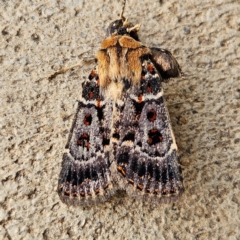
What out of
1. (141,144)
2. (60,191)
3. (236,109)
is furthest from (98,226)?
(236,109)

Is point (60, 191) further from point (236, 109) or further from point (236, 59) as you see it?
point (236, 59)

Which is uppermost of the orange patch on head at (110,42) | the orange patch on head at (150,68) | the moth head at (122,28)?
the moth head at (122,28)

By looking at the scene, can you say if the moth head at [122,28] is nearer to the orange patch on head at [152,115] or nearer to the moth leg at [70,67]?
the moth leg at [70,67]

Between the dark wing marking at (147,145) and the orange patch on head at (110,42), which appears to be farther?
the orange patch on head at (110,42)

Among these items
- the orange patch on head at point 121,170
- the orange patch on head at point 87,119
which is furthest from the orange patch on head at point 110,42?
the orange patch on head at point 121,170

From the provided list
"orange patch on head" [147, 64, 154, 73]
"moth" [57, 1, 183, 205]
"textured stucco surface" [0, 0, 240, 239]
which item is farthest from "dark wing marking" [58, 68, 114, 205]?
"orange patch on head" [147, 64, 154, 73]

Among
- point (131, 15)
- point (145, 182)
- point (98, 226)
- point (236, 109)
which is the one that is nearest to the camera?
point (145, 182)

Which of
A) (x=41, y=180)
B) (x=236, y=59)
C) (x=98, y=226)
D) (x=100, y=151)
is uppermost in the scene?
(x=236, y=59)

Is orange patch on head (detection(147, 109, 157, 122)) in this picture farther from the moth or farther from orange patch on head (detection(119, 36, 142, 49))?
orange patch on head (detection(119, 36, 142, 49))

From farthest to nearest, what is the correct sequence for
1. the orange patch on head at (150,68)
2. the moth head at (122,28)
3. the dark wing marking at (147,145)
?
the moth head at (122,28) < the orange patch on head at (150,68) < the dark wing marking at (147,145)
